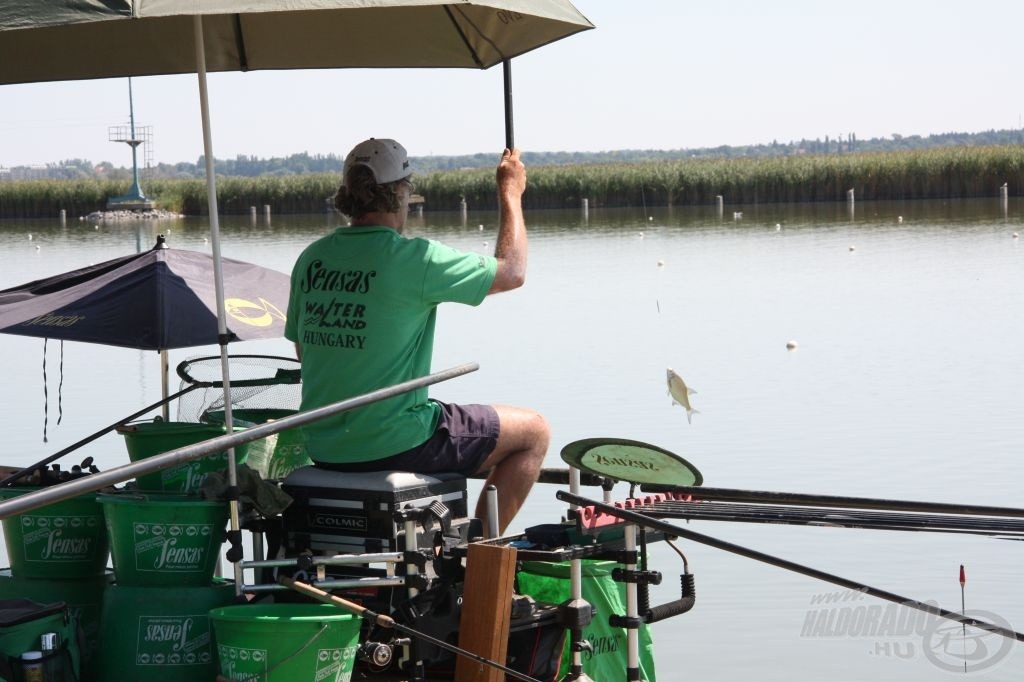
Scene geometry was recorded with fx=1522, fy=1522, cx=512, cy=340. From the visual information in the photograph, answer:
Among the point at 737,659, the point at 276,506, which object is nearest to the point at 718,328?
the point at 737,659

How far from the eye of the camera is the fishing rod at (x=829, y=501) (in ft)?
11.5

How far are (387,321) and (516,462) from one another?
23.9 inches

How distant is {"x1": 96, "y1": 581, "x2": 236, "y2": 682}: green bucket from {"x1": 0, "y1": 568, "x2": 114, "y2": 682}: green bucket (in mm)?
250

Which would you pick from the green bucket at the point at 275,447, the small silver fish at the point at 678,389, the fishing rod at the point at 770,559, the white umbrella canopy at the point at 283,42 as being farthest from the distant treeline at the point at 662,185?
the fishing rod at the point at 770,559

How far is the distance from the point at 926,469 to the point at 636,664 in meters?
6.27

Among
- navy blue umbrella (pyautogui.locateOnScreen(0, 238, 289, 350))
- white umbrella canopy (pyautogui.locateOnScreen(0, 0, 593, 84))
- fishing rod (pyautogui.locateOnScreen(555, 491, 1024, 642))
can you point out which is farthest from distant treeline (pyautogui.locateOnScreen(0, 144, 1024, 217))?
fishing rod (pyautogui.locateOnScreen(555, 491, 1024, 642))

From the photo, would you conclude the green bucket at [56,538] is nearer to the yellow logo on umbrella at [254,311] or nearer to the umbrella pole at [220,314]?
the umbrella pole at [220,314]

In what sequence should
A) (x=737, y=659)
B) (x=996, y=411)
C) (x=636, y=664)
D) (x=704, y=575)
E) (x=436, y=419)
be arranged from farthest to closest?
(x=996, y=411), (x=704, y=575), (x=737, y=659), (x=436, y=419), (x=636, y=664)

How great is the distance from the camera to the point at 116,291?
5270 millimetres

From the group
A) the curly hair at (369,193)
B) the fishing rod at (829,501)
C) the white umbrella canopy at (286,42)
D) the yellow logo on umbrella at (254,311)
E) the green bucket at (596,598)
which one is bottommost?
the green bucket at (596,598)

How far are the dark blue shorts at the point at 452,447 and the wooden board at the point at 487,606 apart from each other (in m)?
0.43

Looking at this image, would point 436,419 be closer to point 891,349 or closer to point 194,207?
point 891,349

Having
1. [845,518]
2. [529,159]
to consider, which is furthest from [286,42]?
[529,159]

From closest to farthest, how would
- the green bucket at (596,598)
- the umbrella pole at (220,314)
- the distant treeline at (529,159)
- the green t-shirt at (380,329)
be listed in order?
the umbrella pole at (220,314) < the green t-shirt at (380,329) < the green bucket at (596,598) < the distant treeline at (529,159)
